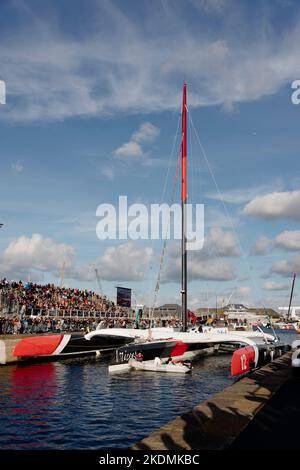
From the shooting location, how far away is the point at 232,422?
916cm

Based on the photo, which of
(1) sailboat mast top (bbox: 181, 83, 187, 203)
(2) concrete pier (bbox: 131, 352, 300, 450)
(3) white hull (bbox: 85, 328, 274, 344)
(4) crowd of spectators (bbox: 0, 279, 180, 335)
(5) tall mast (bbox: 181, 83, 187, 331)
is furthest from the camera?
(4) crowd of spectators (bbox: 0, 279, 180, 335)

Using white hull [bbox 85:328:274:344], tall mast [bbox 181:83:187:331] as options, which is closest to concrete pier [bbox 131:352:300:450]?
white hull [bbox 85:328:274:344]

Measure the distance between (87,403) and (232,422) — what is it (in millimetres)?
6917

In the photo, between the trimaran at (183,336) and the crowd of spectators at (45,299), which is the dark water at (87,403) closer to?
the trimaran at (183,336)

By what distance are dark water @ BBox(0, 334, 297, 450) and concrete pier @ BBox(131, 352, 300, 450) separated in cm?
195

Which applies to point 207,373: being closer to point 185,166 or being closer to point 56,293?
point 185,166

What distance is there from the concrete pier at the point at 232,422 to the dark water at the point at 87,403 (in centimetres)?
195

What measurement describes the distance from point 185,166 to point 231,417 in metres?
21.8

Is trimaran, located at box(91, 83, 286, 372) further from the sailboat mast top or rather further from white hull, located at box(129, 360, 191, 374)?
white hull, located at box(129, 360, 191, 374)

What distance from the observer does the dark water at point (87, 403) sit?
35.1 feet

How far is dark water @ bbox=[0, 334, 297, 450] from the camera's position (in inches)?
421

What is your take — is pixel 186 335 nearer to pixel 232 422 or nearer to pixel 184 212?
pixel 184 212

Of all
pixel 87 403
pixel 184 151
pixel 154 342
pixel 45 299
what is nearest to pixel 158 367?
pixel 154 342
